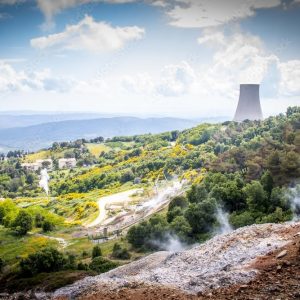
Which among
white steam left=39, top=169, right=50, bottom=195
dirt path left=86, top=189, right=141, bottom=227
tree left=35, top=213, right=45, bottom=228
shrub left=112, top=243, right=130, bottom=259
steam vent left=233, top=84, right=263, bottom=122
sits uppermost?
steam vent left=233, top=84, right=263, bottom=122

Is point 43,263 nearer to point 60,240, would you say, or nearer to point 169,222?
point 169,222

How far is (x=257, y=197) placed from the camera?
54.0 m

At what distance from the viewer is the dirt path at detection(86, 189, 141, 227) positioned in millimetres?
89963

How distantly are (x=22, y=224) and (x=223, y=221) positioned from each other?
39.7 m

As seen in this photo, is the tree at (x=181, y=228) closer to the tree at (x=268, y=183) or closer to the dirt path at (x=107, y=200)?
the tree at (x=268, y=183)

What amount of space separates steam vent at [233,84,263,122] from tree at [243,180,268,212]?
3169 inches

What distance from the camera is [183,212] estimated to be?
193 feet

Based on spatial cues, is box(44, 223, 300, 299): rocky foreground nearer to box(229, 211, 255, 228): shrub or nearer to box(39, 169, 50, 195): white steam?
box(229, 211, 255, 228): shrub

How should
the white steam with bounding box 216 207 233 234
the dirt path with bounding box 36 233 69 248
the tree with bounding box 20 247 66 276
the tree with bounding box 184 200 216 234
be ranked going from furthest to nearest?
the dirt path with bounding box 36 233 69 248 < the tree with bounding box 184 200 216 234 < the white steam with bounding box 216 207 233 234 < the tree with bounding box 20 247 66 276

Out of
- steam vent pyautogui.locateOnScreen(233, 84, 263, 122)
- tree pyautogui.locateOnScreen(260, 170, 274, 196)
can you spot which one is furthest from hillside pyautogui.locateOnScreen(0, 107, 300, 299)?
steam vent pyautogui.locateOnScreen(233, 84, 263, 122)

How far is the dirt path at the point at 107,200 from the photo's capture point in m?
90.0

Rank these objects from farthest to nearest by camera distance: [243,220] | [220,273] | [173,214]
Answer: [173,214], [243,220], [220,273]

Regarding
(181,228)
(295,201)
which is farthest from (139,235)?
(295,201)

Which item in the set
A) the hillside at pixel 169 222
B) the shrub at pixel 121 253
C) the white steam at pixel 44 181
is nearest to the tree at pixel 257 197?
the hillside at pixel 169 222
